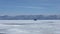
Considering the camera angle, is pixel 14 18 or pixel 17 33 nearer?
pixel 17 33

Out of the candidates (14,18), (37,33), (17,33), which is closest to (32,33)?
(37,33)

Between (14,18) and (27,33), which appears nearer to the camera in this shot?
(27,33)

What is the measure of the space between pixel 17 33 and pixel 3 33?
1.93 ft

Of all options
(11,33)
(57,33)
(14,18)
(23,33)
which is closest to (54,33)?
(57,33)

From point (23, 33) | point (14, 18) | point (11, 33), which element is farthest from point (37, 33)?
point (14, 18)

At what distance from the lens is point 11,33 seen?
19.0ft

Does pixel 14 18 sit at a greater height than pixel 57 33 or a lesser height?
greater

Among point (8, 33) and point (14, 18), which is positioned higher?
point (14, 18)

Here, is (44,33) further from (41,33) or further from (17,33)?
(17,33)

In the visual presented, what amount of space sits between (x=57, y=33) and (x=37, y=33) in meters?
0.83

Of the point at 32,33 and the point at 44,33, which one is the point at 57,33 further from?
the point at 32,33

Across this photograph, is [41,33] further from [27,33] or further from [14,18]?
[14,18]

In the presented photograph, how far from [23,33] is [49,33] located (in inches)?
42.5

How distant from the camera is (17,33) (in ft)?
18.9
